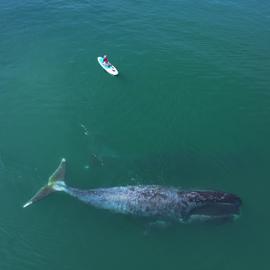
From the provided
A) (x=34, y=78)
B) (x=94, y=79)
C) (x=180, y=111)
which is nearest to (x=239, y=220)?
(x=180, y=111)

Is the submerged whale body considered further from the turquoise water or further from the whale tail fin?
the turquoise water

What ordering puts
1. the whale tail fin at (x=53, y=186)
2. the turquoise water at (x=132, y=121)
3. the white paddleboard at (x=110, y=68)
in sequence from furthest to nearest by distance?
the white paddleboard at (x=110, y=68) → the whale tail fin at (x=53, y=186) → the turquoise water at (x=132, y=121)

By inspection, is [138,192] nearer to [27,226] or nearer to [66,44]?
[27,226]

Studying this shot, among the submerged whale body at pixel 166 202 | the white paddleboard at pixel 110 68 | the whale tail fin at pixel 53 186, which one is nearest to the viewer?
the submerged whale body at pixel 166 202

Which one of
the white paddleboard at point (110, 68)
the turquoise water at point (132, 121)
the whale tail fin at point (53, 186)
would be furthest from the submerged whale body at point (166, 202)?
the white paddleboard at point (110, 68)

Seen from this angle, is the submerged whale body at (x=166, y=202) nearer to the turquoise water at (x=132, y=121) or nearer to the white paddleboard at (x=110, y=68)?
the turquoise water at (x=132, y=121)

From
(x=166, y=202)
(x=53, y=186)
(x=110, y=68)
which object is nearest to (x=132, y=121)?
(x=110, y=68)

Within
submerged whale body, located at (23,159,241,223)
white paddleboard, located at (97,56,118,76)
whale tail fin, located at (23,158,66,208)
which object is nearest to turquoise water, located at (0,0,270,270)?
whale tail fin, located at (23,158,66,208)

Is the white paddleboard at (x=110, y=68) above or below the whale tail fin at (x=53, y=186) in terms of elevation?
above
